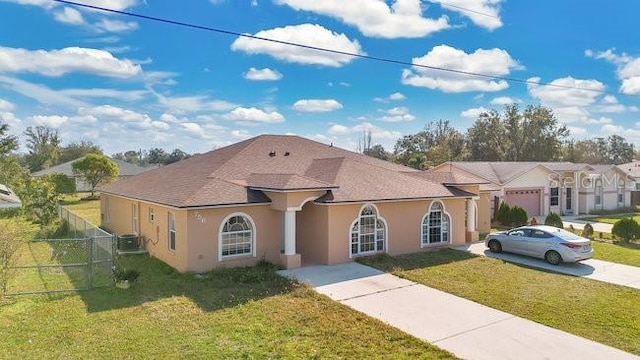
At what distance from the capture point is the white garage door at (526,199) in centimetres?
3088

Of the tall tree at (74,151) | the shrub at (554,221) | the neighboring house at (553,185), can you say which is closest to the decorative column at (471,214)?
the shrub at (554,221)

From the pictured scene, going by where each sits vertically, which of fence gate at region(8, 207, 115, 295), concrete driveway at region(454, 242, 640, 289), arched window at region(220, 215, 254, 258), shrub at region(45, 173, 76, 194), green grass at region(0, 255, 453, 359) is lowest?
concrete driveway at region(454, 242, 640, 289)

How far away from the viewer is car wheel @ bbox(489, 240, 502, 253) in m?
18.0

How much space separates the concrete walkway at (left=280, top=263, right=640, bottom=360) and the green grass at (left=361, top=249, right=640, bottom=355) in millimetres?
511

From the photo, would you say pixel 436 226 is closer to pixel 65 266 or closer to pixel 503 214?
pixel 503 214

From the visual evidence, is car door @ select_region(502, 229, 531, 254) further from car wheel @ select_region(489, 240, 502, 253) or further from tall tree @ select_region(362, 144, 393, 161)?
tall tree @ select_region(362, 144, 393, 161)

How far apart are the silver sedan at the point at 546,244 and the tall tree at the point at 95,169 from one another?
147 ft

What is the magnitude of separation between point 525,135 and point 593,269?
49961 millimetres

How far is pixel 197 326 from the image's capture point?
960 cm

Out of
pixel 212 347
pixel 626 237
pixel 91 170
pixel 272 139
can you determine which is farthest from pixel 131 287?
pixel 91 170

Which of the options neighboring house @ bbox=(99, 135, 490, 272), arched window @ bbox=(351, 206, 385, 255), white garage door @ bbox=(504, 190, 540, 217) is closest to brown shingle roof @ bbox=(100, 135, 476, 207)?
neighboring house @ bbox=(99, 135, 490, 272)

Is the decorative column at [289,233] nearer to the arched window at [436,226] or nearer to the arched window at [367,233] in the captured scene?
the arched window at [367,233]

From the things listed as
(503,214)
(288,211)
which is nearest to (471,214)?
(503,214)

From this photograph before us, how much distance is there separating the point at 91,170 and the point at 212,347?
4678 centimetres
